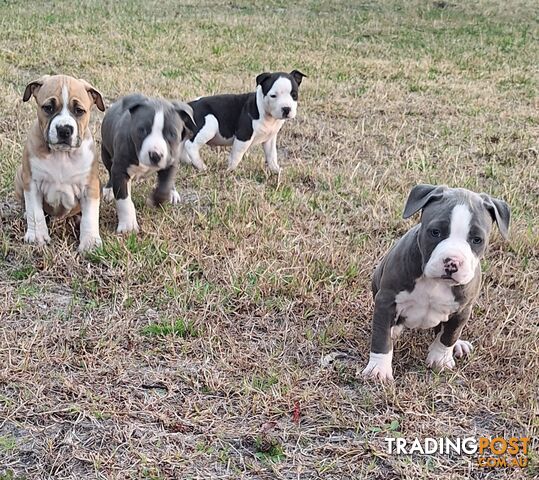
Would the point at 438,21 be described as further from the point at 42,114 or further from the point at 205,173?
the point at 42,114

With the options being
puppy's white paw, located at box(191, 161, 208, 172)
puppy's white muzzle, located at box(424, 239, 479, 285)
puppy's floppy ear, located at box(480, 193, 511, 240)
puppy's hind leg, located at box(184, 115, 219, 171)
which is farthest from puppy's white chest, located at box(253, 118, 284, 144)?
puppy's white muzzle, located at box(424, 239, 479, 285)

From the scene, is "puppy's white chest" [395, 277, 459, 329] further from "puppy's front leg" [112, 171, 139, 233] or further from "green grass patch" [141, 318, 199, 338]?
"puppy's front leg" [112, 171, 139, 233]

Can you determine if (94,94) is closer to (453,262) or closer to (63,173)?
(63,173)

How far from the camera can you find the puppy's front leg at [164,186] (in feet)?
18.6

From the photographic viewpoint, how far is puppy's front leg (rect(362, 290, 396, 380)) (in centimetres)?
393

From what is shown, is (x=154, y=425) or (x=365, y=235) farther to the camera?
(x=365, y=235)

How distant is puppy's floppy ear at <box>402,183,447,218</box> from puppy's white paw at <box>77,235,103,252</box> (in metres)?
2.34

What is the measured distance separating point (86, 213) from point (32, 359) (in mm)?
1515

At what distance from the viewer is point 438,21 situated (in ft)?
62.2

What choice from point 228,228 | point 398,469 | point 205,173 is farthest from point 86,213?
point 398,469

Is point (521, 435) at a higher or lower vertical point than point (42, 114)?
lower

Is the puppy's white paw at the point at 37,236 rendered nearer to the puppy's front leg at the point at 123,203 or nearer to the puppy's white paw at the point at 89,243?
the puppy's white paw at the point at 89,243

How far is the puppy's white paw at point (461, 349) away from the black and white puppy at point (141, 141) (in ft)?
7.96

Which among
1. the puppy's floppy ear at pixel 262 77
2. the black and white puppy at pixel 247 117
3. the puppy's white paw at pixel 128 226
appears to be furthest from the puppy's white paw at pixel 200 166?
the puppy's white paw at pixel 128 226
